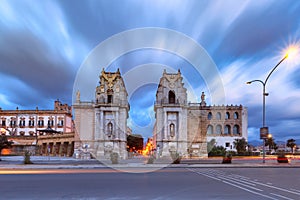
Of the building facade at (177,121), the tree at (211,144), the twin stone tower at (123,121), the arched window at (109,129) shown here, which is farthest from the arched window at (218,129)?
the arched window at (109,129)

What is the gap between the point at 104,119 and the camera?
65.2m

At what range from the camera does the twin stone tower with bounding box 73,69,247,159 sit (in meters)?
64.8

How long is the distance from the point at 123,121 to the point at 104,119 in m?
4.39

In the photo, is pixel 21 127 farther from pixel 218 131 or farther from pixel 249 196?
pixel 249 196

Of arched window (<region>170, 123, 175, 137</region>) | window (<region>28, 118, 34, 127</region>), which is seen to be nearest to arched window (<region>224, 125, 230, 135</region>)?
arched window (<region>170, 123, 175, 137</region>)

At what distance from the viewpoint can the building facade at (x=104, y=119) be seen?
64.4 m

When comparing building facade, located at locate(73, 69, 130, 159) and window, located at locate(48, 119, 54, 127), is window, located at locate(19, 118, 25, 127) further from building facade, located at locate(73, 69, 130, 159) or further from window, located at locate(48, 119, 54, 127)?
building facade, located at locate(73, 69, 130, 159)

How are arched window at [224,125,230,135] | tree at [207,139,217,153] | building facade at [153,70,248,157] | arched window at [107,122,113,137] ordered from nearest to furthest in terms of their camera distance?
arched window at [107,122,113,137] < building facade at [153,70,248,157] < tree at [207,139,217,153] < arched window at [224,125,230,135]

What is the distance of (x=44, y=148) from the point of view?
8062cm

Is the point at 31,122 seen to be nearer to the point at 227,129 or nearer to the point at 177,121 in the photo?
the point at 177,121

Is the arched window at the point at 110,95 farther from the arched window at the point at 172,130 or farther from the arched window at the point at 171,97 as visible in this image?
the arched window at the point at 172,130

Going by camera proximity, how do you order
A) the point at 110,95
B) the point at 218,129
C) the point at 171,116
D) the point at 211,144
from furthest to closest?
the point at 218,129, the point at 211,144, the point at 110,95, the point at 171,116

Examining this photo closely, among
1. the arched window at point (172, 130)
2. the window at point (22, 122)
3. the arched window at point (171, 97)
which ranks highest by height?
the arched window at point (171, 97)

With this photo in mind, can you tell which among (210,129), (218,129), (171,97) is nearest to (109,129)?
(171,97)
